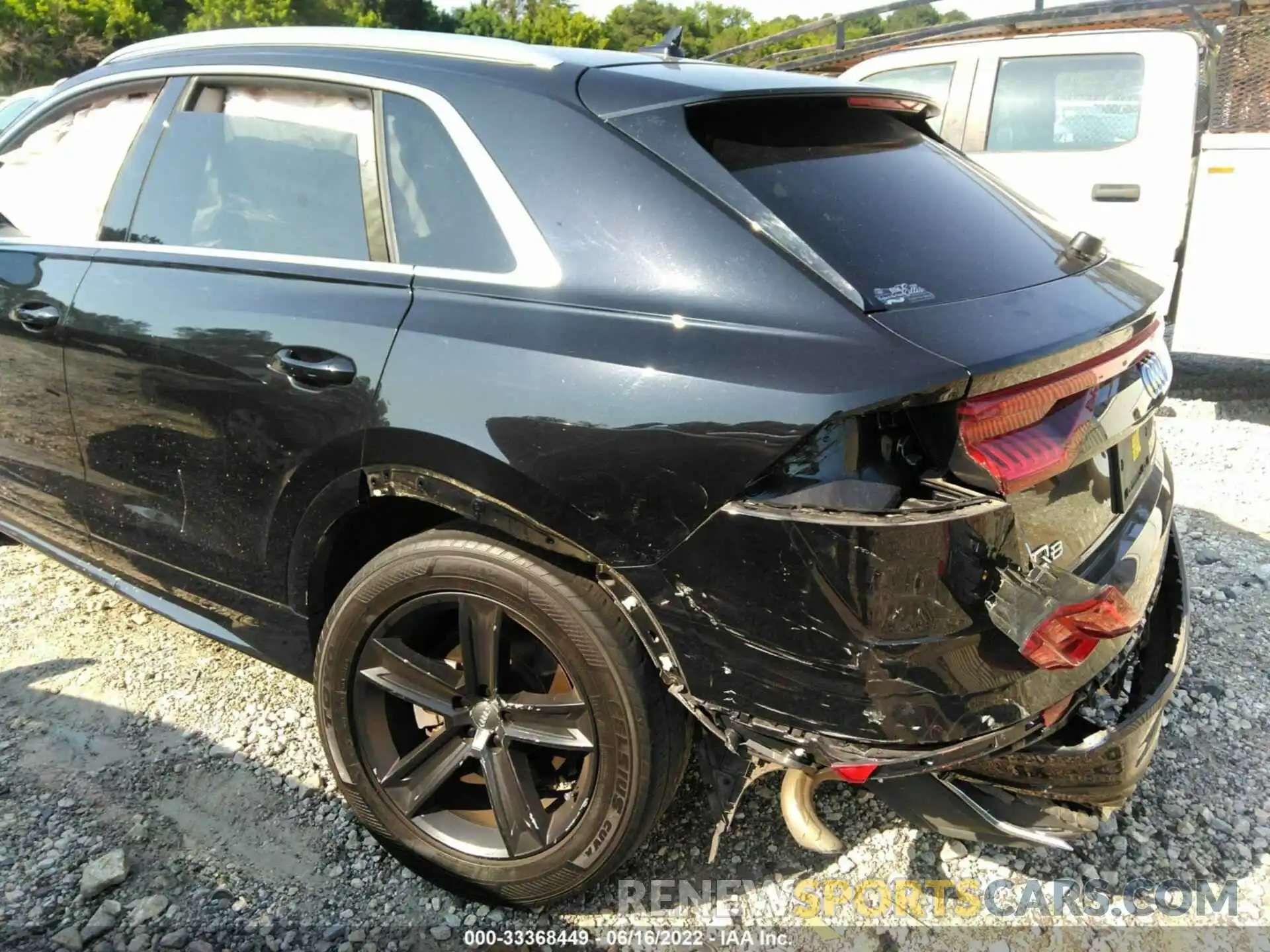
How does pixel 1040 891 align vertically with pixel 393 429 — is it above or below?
below

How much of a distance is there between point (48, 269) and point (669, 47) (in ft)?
6.40

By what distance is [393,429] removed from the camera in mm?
2061

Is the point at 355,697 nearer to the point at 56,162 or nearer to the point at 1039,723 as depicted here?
the point at 1039,723

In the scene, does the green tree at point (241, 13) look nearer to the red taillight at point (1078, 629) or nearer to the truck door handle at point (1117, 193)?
the truck door handle at point (1117, 193)

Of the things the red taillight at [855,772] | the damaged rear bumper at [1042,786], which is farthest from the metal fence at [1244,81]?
the red taillight at [855,772]

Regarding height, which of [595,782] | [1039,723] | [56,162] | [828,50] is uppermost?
[828,50]

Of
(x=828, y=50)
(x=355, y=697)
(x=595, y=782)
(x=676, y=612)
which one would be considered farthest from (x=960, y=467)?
(x=828, y=50)

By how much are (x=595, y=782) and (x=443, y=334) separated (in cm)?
102

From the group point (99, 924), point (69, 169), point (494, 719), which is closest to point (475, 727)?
point (494, 719)

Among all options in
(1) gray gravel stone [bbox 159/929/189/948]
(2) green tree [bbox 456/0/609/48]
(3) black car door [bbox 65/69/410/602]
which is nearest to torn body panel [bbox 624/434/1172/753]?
(3) black car door [bbox 65/69/410/602]

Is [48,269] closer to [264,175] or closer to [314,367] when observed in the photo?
[264,175]

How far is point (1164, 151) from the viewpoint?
570cm

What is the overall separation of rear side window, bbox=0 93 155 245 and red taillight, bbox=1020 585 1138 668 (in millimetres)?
2744

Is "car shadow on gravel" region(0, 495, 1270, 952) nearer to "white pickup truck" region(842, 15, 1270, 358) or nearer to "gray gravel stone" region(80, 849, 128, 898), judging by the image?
"gray gravel stone" region(80, 849, 128, 898)
